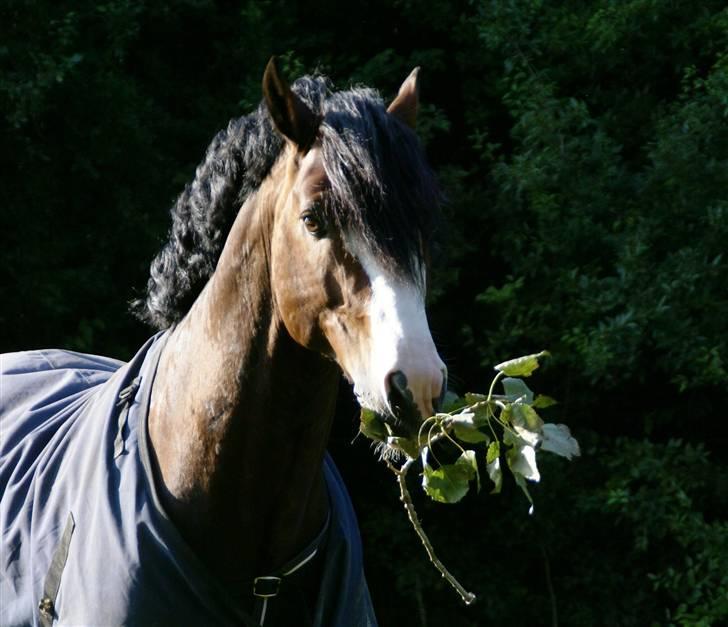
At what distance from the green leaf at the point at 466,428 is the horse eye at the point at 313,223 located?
390 millimetres

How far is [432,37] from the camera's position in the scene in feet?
19.7

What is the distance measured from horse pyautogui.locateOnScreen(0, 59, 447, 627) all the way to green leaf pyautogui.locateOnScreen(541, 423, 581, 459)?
0.91ft

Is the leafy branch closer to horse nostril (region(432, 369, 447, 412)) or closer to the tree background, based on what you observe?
horse nostril (region(432, 369, 447, 412))

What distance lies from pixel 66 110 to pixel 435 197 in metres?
3.37

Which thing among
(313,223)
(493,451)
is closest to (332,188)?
(313,223)

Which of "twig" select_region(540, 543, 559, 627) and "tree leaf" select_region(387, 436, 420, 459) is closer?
"tree leaf" select_region(387, 436, 420, 459)

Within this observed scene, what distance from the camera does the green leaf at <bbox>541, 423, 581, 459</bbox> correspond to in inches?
85.2

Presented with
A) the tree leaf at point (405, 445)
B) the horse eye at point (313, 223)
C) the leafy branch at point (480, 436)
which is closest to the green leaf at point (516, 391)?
the leafy branch at point (480, 436)

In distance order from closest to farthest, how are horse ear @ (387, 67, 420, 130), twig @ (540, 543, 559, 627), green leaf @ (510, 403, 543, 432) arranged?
green leaf @ (510, 403, 543, 432) < horse ear @ (387, 67, 420, 130) < twig @ (540, 543, 559, 627)

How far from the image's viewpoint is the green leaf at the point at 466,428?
7.25 ft

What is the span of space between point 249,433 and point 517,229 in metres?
3.13

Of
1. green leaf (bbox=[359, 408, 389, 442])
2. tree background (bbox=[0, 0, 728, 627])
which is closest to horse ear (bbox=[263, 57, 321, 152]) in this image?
green leaf (bbox=[359, 408, 389, 442])

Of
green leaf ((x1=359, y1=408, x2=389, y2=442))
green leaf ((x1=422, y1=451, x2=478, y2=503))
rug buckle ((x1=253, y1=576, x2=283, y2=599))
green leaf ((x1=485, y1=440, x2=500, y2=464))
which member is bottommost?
rug buckle ((x1=253, y1=576, x2=283, y2=599))

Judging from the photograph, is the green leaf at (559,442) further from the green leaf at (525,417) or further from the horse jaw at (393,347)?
the horse jaw at (393,347)
